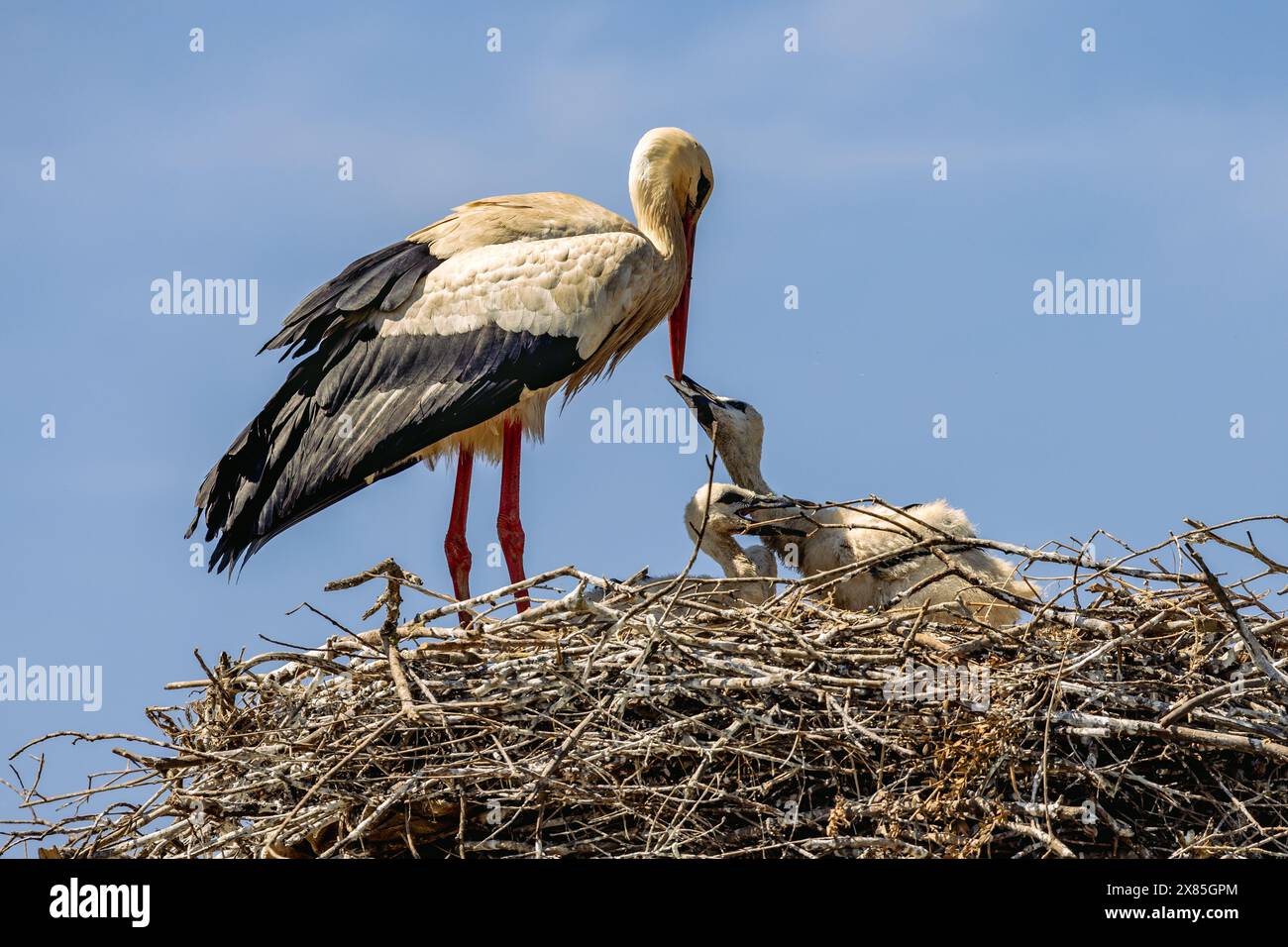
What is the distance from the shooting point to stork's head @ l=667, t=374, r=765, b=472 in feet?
21.0

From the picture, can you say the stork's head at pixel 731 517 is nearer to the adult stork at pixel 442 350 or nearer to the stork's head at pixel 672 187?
the adult stork at pixel 442 350

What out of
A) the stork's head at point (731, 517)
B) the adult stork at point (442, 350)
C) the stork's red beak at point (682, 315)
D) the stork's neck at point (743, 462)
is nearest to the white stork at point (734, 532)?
the stork's head at point (731, 517)

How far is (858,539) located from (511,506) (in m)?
1.84

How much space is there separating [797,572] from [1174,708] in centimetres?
200

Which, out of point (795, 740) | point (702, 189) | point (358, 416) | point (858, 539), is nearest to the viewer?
point (795, 740)

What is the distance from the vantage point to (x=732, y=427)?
21.0 feet

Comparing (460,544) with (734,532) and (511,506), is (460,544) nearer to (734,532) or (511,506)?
(511,506)

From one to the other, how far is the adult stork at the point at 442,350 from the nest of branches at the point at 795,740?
187 cm

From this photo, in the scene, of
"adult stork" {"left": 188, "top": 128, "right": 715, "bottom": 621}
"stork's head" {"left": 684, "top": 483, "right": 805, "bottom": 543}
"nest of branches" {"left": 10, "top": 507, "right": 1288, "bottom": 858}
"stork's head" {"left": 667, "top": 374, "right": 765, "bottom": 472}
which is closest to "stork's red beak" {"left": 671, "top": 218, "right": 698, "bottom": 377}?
"adult stork" {"left": 188, "top": 128, "right": 715, "bottom": 621}

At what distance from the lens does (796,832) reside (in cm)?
455

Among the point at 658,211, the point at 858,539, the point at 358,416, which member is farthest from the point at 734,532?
the point at 658,211

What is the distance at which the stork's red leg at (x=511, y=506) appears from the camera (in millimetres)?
7195
